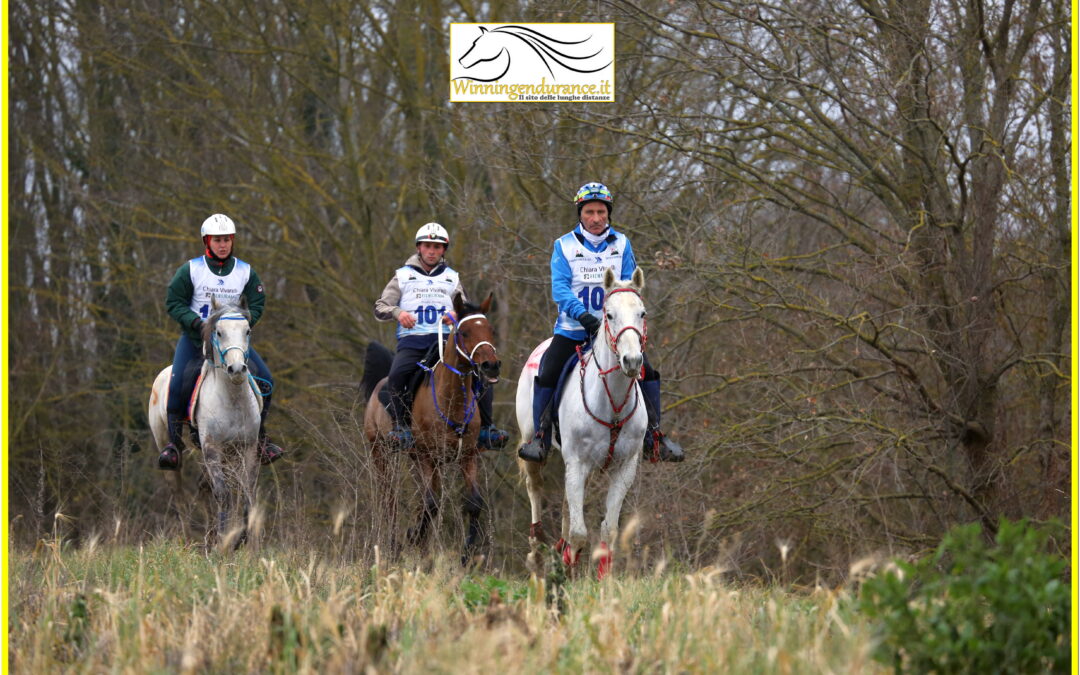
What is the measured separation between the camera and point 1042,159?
1456cm

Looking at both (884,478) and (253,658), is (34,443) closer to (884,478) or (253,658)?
(884,478)

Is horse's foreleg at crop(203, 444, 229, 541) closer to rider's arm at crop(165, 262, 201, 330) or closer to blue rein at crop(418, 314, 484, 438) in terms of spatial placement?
rider's arm at crop(165, 262, 201, 330)

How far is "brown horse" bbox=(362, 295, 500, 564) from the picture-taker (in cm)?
1109

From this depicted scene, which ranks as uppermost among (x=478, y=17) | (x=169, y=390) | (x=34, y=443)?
(x=478, y=17)

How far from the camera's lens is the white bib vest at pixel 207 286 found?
1141 cm

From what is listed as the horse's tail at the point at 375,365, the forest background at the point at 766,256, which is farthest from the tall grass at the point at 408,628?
the horse's tail at the point at 375,365

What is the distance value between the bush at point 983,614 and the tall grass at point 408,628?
0.21 m

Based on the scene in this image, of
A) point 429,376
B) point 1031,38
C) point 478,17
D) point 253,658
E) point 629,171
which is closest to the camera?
point 253,658

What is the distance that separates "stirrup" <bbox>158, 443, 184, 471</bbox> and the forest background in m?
0.55

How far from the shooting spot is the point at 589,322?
9.87m

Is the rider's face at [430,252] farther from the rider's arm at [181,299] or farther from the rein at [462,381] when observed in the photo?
the rider's arm at [181,299]

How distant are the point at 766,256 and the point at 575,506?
5894 mm

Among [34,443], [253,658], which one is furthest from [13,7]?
[253,658]

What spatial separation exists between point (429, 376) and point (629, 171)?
6.55 metres
